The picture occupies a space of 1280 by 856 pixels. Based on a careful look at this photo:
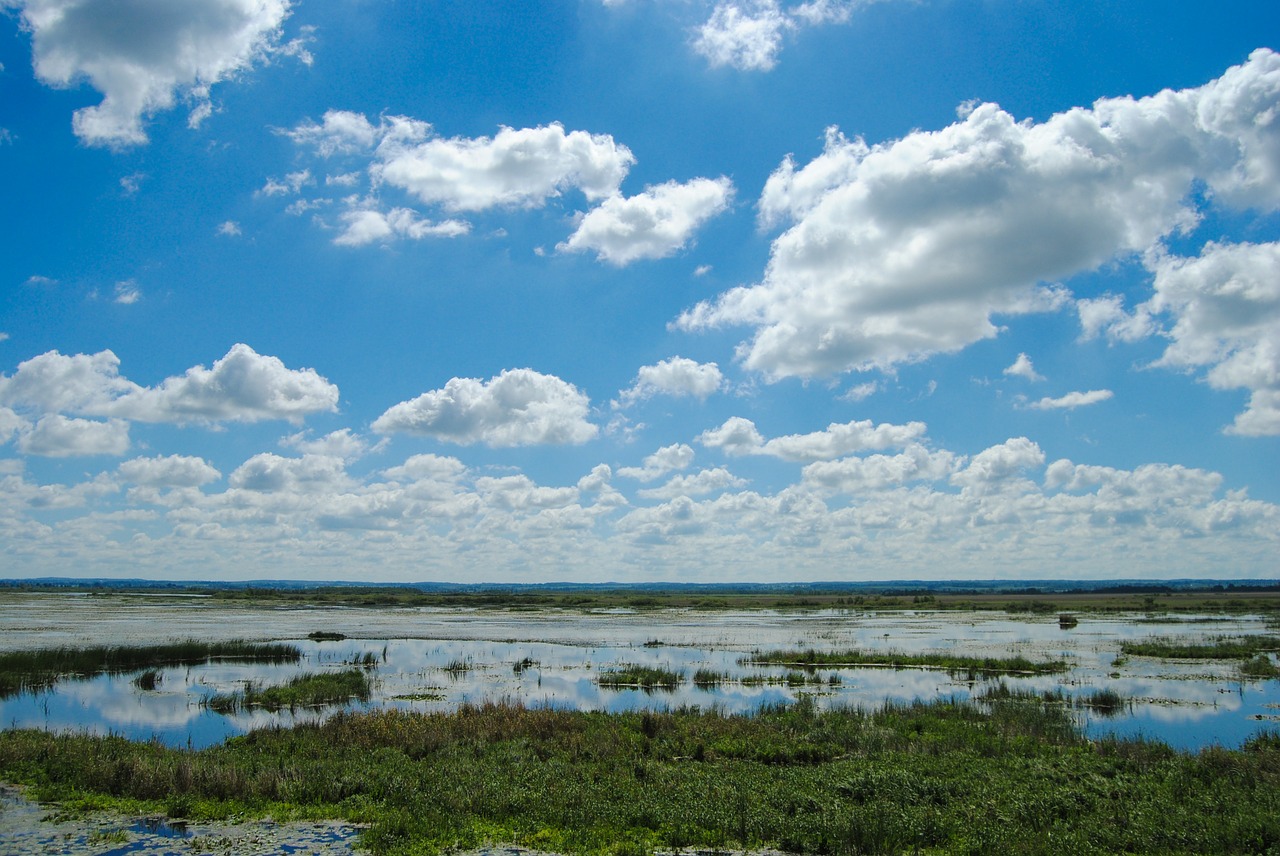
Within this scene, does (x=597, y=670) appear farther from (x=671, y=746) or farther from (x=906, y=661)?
(x=671, y=746)

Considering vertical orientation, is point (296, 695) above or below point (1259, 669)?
above

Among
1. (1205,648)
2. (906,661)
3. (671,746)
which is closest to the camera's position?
(671,746)

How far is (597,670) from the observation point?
144 ft

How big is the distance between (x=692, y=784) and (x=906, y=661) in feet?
107

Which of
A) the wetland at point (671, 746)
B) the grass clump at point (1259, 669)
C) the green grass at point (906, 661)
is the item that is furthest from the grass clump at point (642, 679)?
the grass clump at point (1259, 669)

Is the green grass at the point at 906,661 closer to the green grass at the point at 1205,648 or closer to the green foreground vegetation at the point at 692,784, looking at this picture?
the green grass at the point at 1205,648

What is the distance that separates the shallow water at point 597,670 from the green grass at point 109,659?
1.71 meters

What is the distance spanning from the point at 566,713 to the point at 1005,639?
162ft

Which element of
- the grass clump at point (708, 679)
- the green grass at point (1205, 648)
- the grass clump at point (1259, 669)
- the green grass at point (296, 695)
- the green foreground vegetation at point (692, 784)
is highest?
the green foreground vegetation at point (692, 784)

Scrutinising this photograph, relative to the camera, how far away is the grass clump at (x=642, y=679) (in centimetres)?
3797

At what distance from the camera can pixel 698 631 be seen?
7481cm

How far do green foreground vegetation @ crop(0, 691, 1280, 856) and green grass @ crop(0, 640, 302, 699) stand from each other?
17948 mm

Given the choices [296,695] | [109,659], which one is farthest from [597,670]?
[109,659]

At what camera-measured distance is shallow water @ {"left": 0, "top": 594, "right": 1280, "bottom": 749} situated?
29922mm
